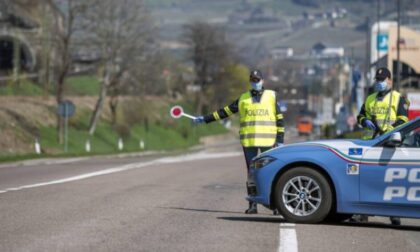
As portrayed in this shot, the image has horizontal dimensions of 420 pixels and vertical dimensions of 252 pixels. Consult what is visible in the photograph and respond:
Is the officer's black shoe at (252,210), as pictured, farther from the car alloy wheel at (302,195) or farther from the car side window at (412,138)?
the car side window at (412,138)

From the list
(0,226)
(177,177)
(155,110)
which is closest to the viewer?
(0,226)

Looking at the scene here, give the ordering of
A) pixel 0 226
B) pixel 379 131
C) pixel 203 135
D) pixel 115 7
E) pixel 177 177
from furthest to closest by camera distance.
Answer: pixel 203 135
pixel 115 7
pixel 177 177
pixel 379 131
pixel 0 226

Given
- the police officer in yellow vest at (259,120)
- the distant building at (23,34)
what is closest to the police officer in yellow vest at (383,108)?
the police officer in yellow vest at (259,120)

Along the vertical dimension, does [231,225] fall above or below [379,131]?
below

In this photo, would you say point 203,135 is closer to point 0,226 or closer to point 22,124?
point 22,124

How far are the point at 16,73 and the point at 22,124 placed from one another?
1015 cm

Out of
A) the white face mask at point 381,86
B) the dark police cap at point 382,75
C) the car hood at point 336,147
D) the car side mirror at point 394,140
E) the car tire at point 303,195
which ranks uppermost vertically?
the dark police cap at point 382,75

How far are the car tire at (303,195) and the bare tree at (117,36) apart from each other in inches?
1952

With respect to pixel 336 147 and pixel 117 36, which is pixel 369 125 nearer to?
pixel 336 147

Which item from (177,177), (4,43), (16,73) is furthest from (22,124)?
(177,177)

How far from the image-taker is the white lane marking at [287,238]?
452 inches

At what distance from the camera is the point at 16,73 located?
2709 inches

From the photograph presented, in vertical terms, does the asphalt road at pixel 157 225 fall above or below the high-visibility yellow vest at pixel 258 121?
below

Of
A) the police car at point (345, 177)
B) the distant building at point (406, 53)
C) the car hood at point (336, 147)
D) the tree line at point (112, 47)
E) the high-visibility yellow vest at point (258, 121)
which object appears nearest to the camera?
the police car at point (345, 177)
